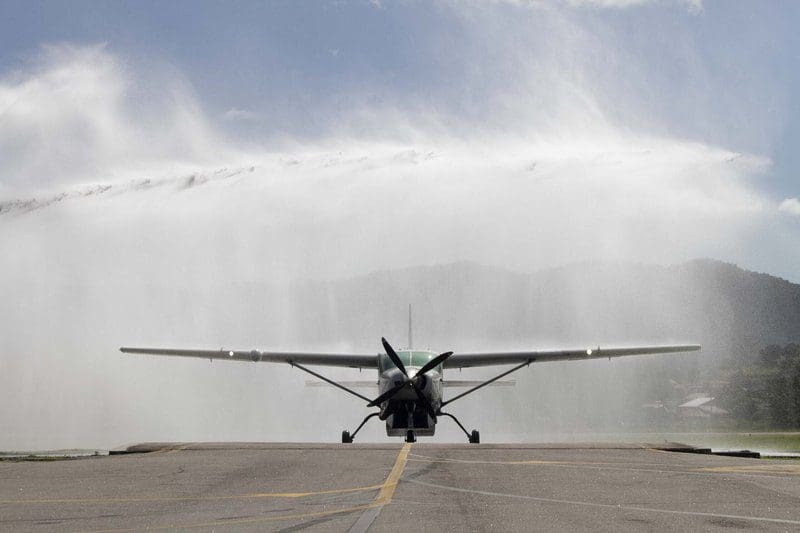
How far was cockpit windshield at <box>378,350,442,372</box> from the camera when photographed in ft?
109

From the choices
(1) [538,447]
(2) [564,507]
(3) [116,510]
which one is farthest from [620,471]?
(3) [116,510]

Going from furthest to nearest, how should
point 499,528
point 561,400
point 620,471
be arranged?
point 561,400, point 620,471, point 499,528

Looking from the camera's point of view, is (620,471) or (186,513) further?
(620,471)

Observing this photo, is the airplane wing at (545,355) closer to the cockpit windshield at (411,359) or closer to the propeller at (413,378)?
the cockpit windshield at (411,359)

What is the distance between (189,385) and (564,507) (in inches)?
3018

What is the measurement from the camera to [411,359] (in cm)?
3338

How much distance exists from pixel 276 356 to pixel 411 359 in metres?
6.93

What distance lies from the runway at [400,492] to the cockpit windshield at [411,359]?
13280 millimetres

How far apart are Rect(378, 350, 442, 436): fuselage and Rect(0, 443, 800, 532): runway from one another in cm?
1220

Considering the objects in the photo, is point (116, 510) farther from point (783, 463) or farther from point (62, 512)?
point (783, 463)

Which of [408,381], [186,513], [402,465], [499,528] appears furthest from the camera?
[408,381]

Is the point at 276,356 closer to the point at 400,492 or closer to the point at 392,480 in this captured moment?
the point at 392,480

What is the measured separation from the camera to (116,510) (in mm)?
10570

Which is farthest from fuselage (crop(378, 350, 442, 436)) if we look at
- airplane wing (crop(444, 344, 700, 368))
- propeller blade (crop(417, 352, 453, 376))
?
airplane wing (crop(444, 344, 700, 368))
